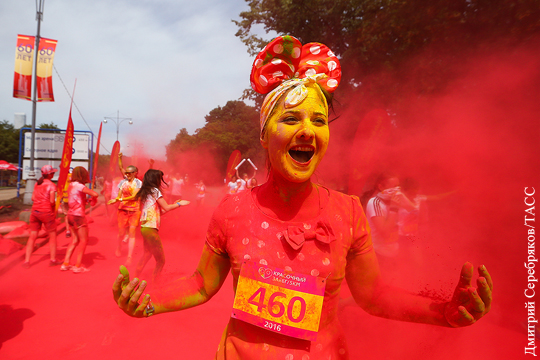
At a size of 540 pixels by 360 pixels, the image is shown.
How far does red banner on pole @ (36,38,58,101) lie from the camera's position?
11.2 m

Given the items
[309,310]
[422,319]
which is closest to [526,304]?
[422,319]

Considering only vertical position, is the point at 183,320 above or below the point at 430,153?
below

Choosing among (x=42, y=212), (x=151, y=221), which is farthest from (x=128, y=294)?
(x=42, y=212)

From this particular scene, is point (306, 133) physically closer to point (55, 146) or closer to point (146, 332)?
point (146, 332)

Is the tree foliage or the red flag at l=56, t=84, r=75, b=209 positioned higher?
the tree foliage

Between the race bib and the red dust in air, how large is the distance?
213cm

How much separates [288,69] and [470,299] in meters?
1.32

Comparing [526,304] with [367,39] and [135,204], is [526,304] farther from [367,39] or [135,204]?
[367,39]

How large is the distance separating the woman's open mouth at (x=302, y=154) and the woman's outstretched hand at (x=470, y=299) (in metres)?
0.76

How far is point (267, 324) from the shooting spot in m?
1.23

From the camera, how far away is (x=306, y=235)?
1272 millimetres

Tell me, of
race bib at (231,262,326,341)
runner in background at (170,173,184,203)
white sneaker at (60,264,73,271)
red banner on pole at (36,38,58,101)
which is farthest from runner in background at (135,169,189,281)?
red banner on pole at (36,38,58,101)

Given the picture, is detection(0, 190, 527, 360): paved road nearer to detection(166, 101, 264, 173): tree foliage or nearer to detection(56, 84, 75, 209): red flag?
detection(56, 84, 75, 209): red flag

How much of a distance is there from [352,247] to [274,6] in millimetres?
11718
